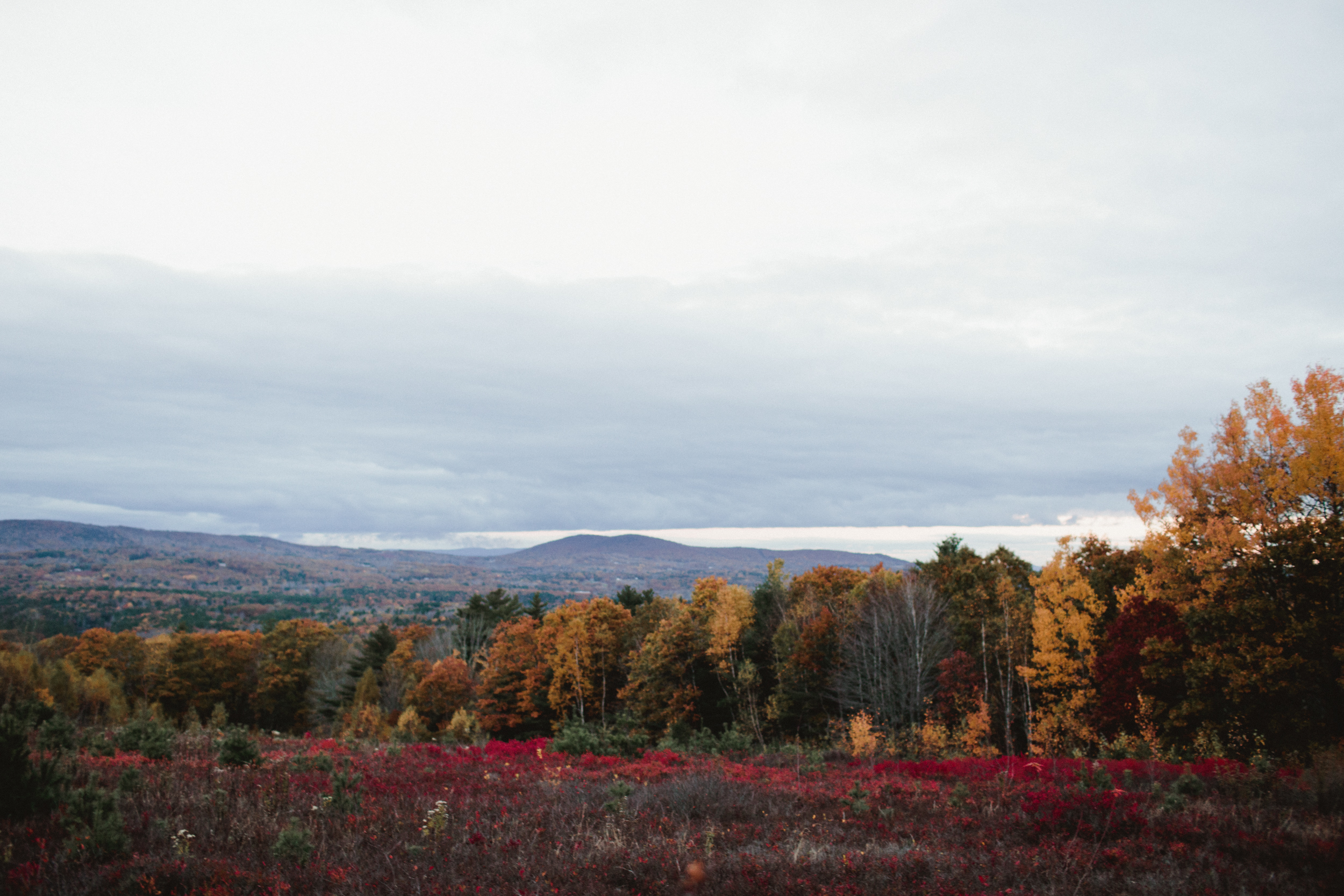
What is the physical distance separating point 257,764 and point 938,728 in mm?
34970

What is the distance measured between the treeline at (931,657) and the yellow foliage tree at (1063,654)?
0.56ft

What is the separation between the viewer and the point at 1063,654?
40406 millimetres

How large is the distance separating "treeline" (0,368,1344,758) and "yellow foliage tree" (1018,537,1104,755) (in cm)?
17

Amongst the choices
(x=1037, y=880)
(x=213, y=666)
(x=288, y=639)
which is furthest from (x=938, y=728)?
(x=213, y=666)

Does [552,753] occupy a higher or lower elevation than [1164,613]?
lower

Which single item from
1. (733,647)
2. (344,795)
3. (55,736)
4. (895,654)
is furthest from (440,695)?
(344,795)

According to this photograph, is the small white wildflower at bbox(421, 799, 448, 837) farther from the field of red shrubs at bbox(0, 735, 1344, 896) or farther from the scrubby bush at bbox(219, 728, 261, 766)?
the scrubby bush at bbox(219, 728, 261, 766)

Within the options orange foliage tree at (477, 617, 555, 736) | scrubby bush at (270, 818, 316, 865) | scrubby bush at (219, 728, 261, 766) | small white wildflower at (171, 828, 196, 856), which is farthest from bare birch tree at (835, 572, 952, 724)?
small white wildflower at (171, 828, 196, 856)

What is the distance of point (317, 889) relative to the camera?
6.66 m

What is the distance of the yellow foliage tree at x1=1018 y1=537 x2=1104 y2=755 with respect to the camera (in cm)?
3916

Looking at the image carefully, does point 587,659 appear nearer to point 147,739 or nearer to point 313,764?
point 147,739

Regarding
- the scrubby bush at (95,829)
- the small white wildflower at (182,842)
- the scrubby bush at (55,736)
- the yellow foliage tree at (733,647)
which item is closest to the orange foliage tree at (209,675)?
the yellow foliage tree at (733,647)

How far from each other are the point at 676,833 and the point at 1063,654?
39.7 m

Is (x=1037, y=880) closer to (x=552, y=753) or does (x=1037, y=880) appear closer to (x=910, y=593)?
(x=552, y=753)
